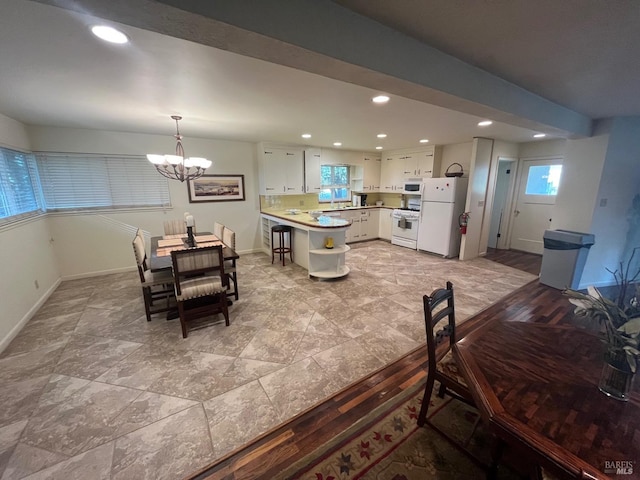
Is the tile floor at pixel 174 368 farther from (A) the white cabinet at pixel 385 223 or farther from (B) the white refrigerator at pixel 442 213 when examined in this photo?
(A) the white cabinet at pixel 385 223

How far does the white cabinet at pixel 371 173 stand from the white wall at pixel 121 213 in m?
3.02

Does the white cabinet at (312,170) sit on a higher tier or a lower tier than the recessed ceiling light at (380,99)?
lower

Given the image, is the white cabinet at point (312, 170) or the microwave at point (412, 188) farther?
the microwave at point (412, 188)

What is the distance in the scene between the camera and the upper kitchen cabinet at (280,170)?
5316mm

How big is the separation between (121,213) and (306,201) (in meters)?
3.80

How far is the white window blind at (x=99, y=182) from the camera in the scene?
13.1 ft

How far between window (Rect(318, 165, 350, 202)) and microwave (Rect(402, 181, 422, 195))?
1.62 metres

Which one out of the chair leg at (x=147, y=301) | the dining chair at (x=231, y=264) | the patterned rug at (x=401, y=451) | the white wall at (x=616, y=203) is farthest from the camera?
the white wall at (x=616, y=203)

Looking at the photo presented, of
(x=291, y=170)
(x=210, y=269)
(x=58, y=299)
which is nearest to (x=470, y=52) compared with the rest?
(x=210, y=269)

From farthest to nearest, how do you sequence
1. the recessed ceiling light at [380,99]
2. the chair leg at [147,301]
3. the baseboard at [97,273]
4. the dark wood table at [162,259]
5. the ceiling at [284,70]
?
the baseboard at [97,273] → the chair leg at [147,301] → the dark wood table at [162,259] → the recessed ceiling light at [380,99] → the ceiling at [284,70]

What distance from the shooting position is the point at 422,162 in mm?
5988

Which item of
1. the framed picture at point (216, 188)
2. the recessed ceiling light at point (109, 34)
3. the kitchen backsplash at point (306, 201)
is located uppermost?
the recessed ceiling light at point (109, 34)

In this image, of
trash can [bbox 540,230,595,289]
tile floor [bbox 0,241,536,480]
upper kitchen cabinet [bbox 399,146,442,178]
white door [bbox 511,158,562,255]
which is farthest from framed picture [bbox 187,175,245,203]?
white door [bbox 511,158,562,255]

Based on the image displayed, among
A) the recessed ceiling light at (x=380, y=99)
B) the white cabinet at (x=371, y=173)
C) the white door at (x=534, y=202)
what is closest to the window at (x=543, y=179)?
the white door at (x=534, y=202)
